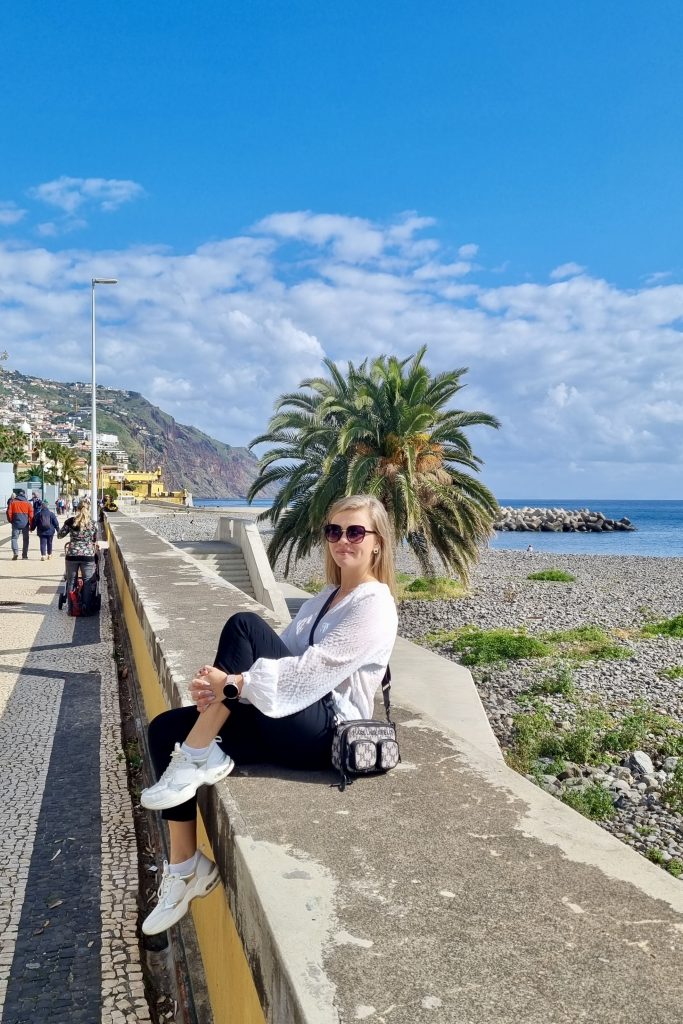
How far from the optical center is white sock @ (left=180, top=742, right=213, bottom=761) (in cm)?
255

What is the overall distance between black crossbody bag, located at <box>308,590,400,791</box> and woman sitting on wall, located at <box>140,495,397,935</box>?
10 cm

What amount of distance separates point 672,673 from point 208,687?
33.4ft

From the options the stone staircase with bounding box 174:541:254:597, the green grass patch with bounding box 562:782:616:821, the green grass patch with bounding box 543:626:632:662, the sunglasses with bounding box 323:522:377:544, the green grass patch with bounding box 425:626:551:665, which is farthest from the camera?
the stone staircase with bounding box 174:541:254:597

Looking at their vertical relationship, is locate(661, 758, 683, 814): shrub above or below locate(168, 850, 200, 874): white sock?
below

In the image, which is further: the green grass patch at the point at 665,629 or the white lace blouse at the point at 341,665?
the green grass patch at the point at 665,629

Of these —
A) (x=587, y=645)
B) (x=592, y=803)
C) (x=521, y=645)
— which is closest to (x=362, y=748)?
(x=592, y=803)

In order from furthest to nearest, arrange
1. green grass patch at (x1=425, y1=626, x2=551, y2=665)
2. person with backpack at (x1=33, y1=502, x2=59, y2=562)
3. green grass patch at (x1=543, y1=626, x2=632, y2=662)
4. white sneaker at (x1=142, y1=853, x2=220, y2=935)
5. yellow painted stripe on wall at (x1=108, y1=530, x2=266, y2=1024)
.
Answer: person with backpack at (x1=33, y1=502, x2=59, y2=562) < green grass patch at (x1=543, y1=626, x2=632, y2=662) < green grass patch at (x1=425, y1=626, x2=551, y2=665) < white sneaker at (x1=142, y1=853, x2=220, y2=935) < yellow painted stripe on wall at (x1=108, y1=530, x2=266, y2=1024)

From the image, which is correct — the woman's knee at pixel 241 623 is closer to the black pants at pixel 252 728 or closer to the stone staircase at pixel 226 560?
the black pants at pixel 252 728

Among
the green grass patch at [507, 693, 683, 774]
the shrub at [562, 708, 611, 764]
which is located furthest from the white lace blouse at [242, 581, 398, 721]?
the shrub at [562, 708, 611, 764]

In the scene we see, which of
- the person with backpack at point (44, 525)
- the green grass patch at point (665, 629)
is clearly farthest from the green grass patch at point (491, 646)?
the person with backpack at point (44, 525)

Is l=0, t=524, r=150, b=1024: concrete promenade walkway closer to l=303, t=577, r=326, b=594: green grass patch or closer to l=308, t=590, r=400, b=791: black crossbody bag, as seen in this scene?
l=308, t=590, r=400, b=791: black crossbody bag

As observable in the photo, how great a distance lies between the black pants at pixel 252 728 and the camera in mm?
2584

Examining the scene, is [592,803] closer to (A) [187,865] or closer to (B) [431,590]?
(A) [187,865]

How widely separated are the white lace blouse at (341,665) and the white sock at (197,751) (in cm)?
22
